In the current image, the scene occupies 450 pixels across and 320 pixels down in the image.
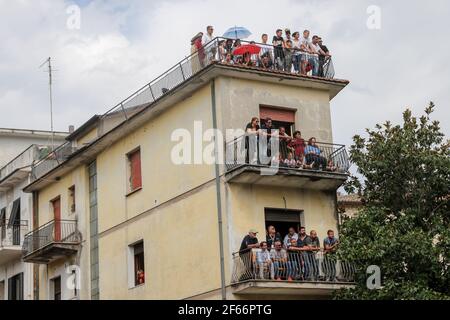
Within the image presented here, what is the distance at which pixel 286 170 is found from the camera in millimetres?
25766

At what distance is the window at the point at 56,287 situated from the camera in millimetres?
35188

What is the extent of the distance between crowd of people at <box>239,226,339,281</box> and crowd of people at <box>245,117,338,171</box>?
71.9 inches

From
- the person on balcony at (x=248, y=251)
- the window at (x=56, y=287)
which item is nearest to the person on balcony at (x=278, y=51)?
the person on balcony at (x=248, y=251)

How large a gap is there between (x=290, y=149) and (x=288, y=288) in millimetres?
3903

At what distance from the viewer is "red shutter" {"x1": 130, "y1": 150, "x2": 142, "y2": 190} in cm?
3042

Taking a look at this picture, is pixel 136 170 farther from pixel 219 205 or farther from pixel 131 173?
pixel 219 205

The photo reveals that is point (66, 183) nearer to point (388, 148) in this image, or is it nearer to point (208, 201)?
point (208, 201)

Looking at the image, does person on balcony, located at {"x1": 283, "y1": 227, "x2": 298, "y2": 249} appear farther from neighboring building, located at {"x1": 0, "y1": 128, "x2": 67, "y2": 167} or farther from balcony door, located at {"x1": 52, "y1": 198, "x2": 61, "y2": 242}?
neighboring building, located at {"x1": 0, "y1": 128, "x2": 67, "y2": 167}

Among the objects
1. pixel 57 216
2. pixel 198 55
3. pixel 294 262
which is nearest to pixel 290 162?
pixel 294 262

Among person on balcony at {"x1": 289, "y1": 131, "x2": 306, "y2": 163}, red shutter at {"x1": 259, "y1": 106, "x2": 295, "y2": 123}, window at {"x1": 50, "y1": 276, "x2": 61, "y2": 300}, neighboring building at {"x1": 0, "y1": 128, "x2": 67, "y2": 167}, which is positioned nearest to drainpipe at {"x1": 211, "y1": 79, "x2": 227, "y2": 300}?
red shutter at {"x1": 259, "y1": 106, "x2": 295, "y2": 123}

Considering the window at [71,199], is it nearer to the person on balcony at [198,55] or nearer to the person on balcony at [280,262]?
the person on balcony at [198,55]

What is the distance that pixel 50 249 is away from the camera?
3353 cm
